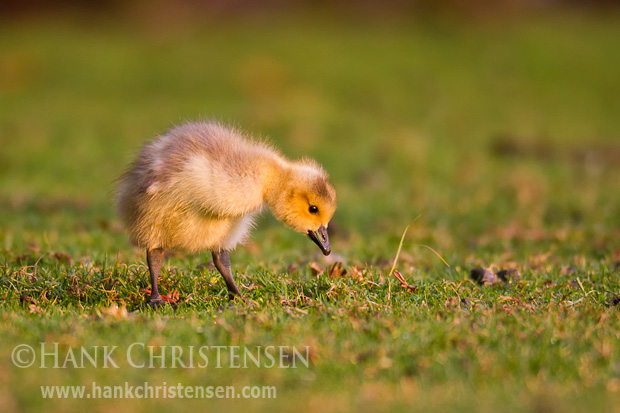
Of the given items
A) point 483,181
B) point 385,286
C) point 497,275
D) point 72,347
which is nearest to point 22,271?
point 72,347

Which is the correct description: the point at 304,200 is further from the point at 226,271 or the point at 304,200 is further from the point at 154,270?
the point at 154,270

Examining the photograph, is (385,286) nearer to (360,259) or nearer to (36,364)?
(360,259)

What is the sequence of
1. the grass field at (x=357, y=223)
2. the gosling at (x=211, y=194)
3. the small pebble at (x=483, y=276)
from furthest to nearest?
the small pebble at (x=483, y=276) → the gosling at (x=211, y=194) → the grass field at (x=357, y=223)

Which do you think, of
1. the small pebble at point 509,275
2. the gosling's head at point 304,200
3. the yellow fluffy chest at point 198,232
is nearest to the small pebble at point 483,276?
the small pebble at point 509,275

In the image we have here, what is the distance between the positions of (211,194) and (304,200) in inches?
26.5

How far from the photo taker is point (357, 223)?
1065cm

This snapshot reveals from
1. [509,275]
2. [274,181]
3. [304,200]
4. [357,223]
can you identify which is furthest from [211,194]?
[357,223]

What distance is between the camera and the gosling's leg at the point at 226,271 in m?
5.80

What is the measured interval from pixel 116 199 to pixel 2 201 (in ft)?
17.9

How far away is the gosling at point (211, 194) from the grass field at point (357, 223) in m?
0.42

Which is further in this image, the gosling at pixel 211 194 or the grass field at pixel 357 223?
the gosling at pixel 211 194

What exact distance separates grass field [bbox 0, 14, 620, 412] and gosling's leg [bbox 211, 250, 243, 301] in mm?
130

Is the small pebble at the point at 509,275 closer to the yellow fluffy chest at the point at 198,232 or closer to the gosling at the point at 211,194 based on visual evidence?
the gosling at the point at 211,194

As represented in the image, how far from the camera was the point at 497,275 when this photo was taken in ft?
21.5
